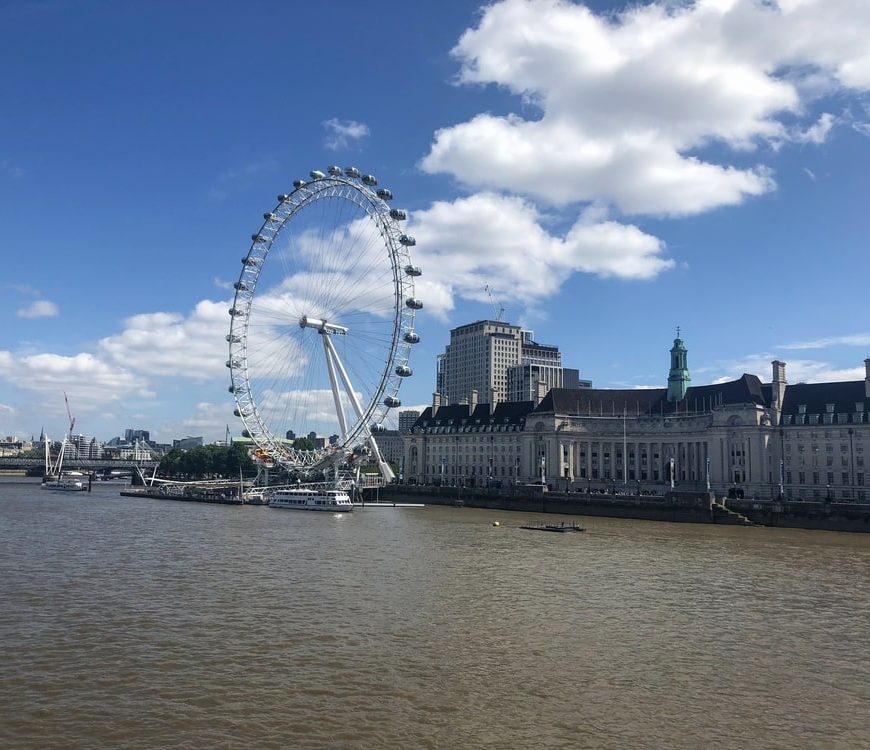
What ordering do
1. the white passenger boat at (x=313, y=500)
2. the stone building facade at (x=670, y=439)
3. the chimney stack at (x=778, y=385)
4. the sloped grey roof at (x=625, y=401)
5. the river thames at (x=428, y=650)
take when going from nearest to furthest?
the river thames at (x=428, y=650), the white passenger boat at (x=313, y=500), the stone building facade at (x=670, y=439), the chimney stack at (x=778, y=385), the sloped grey roof at (x=625, y=401)

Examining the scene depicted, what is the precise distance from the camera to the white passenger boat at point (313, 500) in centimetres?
9194

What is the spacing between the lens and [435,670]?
21.3m

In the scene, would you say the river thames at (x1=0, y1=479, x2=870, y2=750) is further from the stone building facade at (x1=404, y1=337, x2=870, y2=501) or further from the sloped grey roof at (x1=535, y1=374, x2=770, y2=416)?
the sloped grey roof at (x1=535, y1=374, x2=770, y2=416)

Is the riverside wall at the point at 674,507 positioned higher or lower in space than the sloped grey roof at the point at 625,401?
lower

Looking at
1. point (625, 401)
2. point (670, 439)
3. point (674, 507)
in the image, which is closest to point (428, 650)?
point (674, 507)

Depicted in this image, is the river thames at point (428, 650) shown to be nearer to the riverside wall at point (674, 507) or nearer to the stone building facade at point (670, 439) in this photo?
the riverside wall at point (674, 507)

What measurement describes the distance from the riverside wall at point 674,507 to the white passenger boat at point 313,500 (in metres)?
18.2

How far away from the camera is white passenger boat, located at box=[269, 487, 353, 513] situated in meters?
91.9

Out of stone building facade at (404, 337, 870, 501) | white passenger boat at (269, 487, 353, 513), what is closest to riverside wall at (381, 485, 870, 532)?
stone building facade at (404, 337, 870, 501)

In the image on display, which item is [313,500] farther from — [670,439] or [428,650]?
[428,650]

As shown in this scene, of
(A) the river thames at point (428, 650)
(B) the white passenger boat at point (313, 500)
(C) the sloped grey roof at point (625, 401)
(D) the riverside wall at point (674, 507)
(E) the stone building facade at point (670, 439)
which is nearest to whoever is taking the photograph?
(A) the river thames at point (428, 650)

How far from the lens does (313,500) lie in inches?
3748

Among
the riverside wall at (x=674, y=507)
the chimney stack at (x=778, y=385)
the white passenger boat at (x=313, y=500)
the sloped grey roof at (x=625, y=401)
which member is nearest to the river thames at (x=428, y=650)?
the riverside wall at (x=674, y=507)

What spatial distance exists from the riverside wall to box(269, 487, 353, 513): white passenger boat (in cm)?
1824
